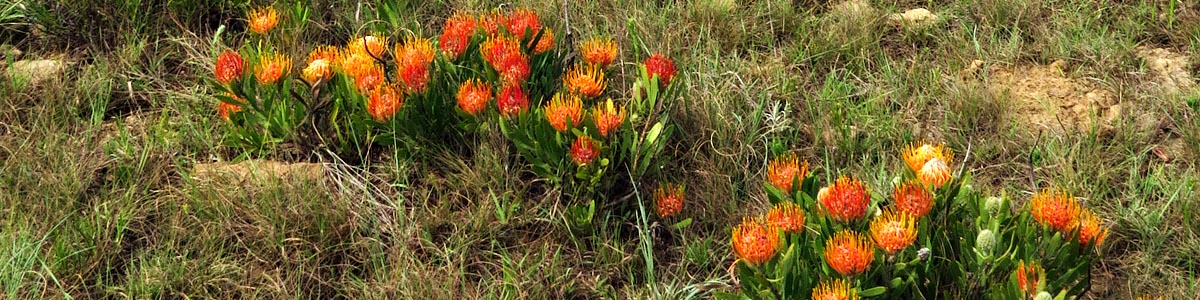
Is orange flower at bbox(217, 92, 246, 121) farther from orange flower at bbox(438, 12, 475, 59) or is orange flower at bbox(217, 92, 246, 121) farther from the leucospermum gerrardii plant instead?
the leucospermum gerrardii plant

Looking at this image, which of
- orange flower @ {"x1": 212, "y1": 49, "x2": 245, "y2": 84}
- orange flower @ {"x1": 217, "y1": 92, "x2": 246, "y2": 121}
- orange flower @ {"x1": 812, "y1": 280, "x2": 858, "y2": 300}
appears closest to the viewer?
orange flower @ {"x1": 812, "y1": 280, "x2": 858, "y2": 300}

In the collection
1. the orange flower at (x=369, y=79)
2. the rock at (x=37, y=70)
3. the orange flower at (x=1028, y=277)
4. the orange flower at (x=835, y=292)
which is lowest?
the rock at (x=37, y=70)

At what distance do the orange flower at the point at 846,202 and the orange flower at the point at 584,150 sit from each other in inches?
23.8

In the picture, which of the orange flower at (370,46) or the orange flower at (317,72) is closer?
the orange flower at (317,72)

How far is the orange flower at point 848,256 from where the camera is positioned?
2502 mm

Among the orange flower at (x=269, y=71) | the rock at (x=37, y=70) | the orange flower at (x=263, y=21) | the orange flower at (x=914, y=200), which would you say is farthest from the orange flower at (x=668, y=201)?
the rock at (x=37, y=70)

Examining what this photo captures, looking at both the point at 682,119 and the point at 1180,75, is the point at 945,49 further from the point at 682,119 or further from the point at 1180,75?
the point at 682,119

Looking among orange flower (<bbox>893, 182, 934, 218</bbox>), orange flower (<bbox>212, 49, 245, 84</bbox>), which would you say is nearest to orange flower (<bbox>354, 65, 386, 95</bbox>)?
orange flower (<bbox>212, 49, 245, 84</bbox>)

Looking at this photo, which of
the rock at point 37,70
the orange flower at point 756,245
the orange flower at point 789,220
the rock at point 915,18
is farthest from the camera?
the rock at point 915,18

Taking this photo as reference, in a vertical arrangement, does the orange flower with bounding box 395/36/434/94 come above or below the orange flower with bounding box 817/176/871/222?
below

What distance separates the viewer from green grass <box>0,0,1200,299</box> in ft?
10.1

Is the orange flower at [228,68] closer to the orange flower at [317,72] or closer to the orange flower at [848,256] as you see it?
the orange flower at [317,72]

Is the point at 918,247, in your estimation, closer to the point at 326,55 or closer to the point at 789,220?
the point at 789,220

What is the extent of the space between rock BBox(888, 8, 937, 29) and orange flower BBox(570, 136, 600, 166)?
1.40 m
